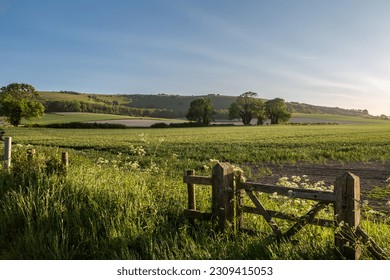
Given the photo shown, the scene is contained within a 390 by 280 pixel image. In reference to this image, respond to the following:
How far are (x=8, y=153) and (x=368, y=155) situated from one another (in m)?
23.1

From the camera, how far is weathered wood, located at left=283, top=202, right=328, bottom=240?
4414mm

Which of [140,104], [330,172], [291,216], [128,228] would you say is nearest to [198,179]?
A: [128,228]

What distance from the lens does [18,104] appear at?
72000 mm

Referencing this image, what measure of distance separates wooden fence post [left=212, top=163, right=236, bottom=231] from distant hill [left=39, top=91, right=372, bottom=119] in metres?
107

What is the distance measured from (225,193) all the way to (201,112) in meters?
98.6

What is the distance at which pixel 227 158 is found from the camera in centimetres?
2353

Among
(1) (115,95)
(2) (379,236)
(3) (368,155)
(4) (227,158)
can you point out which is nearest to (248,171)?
(4) (227,158)

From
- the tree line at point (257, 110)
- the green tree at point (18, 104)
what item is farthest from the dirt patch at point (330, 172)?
the tree line at point (257, 110)

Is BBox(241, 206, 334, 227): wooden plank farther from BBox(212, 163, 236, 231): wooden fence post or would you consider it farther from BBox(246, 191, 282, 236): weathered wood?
BBox(212, 163, 236, 231): wooden fence post

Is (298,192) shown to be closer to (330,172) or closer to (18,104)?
(330,172)

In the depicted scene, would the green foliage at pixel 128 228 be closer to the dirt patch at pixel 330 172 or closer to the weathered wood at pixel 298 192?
the weathered wood at pixel 298 192

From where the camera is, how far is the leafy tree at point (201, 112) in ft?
340

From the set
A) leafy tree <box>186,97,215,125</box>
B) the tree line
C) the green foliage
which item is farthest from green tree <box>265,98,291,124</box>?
the green foliage

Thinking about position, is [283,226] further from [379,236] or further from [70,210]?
[70,210]
